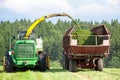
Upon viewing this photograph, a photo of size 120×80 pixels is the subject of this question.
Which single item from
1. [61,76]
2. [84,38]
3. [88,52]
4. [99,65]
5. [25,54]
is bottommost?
[61,76]

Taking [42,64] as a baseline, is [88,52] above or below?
above

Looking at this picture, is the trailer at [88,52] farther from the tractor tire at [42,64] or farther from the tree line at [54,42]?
the tree line at [54,42]

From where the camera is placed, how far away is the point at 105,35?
26594 mm

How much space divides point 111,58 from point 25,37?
8756 cm

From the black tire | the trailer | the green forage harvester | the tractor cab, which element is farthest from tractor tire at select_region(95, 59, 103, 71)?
the black tire

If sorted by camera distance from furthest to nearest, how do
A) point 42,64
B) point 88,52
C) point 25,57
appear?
point 25,57, point 42,64, point 88,52

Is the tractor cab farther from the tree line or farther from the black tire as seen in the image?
the tree line

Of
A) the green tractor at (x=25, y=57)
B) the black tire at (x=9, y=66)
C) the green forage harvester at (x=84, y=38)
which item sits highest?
the green forage harvester at (x=84, y=38)

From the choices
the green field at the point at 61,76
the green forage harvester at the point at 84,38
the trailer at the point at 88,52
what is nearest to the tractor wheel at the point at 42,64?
the trailer at the point at 88,52

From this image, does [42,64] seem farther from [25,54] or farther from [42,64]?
[25,54]

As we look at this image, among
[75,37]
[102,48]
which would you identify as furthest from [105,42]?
[75,37]

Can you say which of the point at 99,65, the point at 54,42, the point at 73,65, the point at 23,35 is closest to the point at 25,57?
the point at 23,35

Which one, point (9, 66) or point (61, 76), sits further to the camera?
point (9, 66)

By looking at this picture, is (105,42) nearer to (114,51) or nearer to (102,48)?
(102,48)
